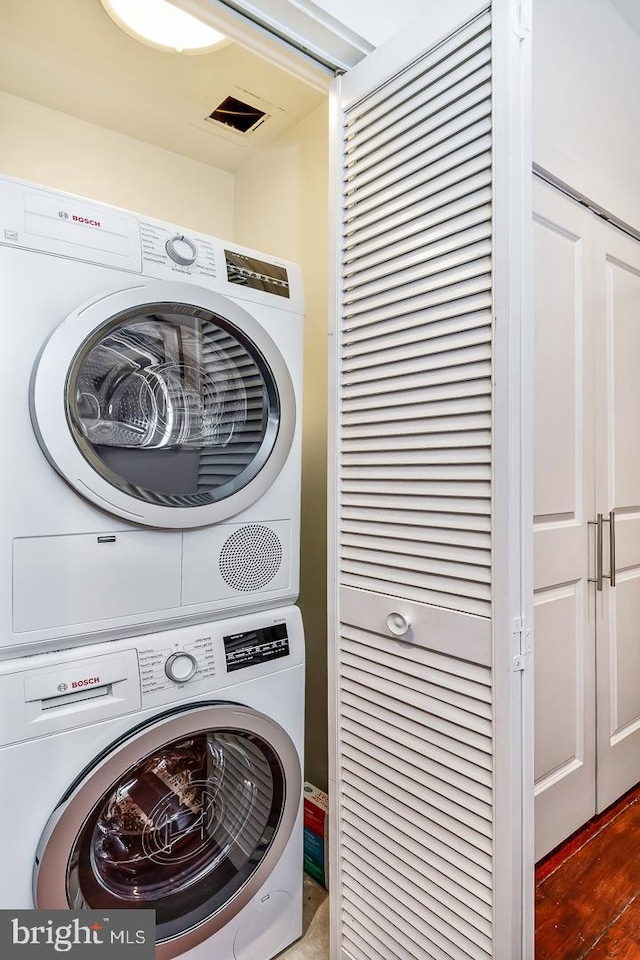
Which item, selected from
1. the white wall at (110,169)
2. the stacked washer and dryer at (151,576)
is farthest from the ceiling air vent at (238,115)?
the stacked washer and dryer at (151,576)

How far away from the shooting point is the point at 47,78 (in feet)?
5.77

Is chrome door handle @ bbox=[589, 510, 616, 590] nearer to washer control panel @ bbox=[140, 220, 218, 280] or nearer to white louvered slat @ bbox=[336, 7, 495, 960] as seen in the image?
white louvered slat @ bbox=[336, 7, 495, 960]

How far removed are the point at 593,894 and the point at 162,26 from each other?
269cm

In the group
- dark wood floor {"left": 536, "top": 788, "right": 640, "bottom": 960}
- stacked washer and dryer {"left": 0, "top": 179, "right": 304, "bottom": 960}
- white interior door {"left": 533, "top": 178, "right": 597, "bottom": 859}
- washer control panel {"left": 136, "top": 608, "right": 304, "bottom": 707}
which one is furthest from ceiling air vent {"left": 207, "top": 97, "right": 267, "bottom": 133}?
→ dark wood floor {"left": 536, "top": 788, "right": 640, "bottom": 960}

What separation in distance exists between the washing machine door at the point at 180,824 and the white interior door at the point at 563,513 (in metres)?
0.81

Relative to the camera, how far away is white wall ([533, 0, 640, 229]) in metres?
1.70

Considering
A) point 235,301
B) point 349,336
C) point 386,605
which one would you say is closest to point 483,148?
point 349,336

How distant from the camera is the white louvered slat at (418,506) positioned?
3.58 feet

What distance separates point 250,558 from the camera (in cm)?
138

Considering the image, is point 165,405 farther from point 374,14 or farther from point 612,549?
point 612,549

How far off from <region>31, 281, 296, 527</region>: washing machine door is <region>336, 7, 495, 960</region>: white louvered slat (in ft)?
0.71

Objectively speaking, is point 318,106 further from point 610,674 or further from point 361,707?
point 610,674

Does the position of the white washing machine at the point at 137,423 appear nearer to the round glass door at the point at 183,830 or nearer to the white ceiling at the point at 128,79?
the round glass door at the point at 183,830

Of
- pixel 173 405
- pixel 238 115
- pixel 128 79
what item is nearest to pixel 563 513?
pixel 173 405
